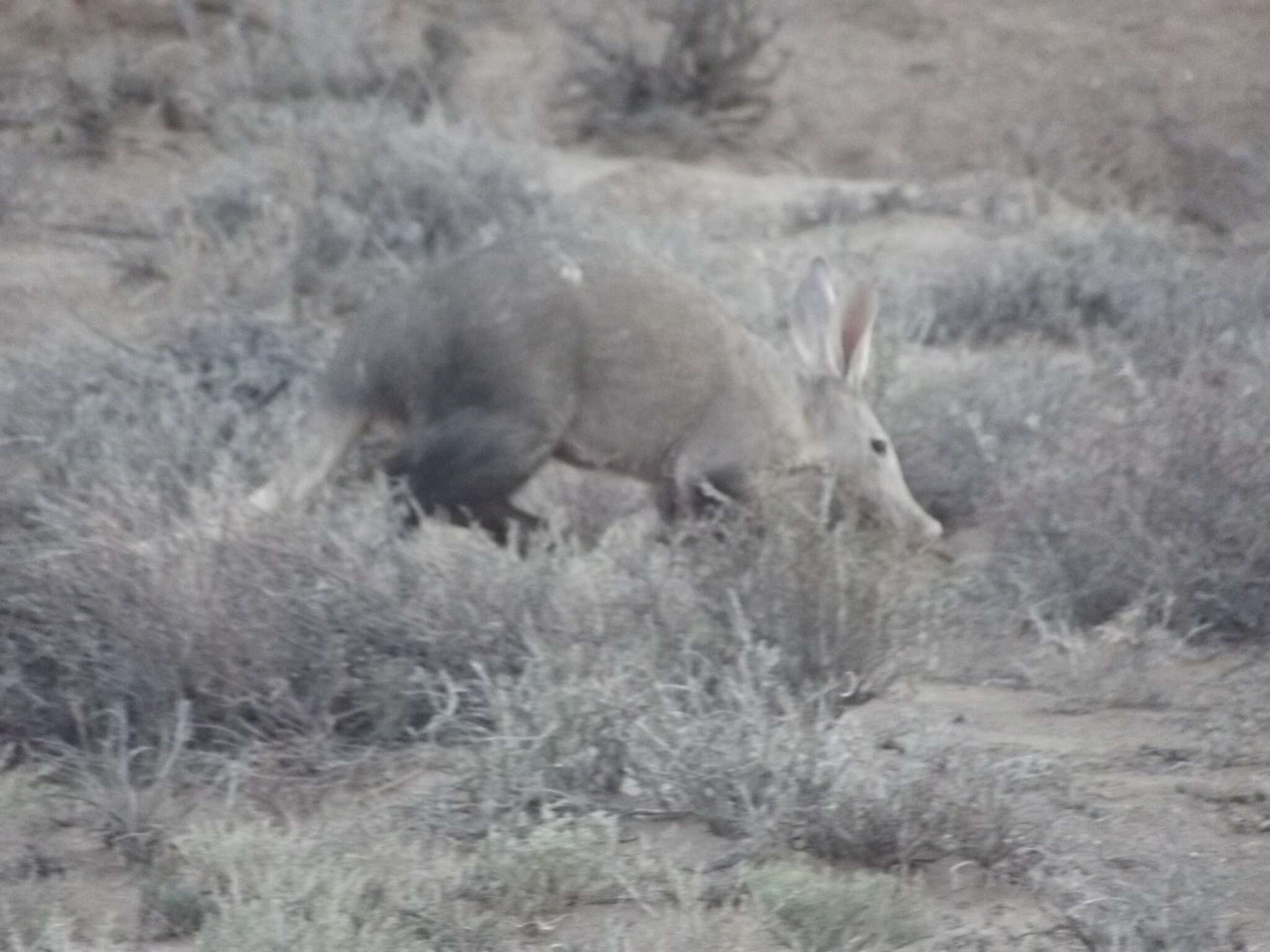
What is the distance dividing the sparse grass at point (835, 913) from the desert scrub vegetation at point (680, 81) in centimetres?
794

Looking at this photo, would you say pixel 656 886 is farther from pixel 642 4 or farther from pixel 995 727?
pixel 642 4

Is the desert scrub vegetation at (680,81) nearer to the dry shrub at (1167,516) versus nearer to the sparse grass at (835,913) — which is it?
the dry shrub at (1167,516)

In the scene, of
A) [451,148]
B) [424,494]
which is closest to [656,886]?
[424,494]

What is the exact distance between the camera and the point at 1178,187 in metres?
11.0

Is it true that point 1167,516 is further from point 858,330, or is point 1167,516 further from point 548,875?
point 548,875

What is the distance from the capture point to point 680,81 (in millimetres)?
11734

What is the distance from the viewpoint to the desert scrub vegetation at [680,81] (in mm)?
11516

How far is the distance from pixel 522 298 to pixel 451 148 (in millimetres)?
3090

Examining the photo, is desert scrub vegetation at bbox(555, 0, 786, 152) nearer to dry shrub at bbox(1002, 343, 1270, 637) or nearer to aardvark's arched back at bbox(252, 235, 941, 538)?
aardvark's arched back at bbox(252, 235, 941, 538)

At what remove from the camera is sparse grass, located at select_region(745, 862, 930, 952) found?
372cm

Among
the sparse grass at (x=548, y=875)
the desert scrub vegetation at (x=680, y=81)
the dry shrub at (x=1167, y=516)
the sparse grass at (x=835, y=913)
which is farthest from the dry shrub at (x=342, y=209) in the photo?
the sparse grass at (x=835, y=913)

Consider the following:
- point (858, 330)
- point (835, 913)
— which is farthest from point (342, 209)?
point (835, 913)

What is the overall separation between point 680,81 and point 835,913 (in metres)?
8.45

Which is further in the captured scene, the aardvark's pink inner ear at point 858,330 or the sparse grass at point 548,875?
the aardvark's pink inner ear at point 858,330
